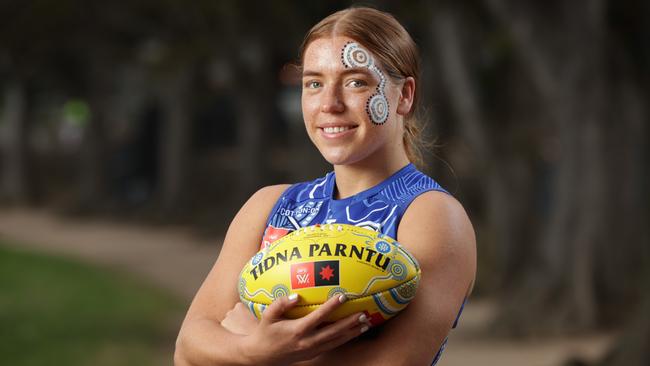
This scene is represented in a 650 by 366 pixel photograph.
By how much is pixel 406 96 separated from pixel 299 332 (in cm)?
68

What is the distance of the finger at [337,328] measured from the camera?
236cm

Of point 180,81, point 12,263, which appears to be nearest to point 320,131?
point 12,263

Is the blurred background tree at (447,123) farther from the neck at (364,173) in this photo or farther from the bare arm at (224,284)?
the bare arm at (224,284)

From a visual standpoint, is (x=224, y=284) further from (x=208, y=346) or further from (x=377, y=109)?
(x=377, y=109)

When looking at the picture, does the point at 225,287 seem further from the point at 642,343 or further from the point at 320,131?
the point at 642,343

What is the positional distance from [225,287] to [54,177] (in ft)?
129

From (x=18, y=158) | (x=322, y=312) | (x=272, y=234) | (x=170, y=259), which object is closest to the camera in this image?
(x=322, y=312)

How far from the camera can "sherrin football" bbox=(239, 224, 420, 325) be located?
7.80 feet

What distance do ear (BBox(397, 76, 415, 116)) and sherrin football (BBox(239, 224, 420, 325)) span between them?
0.38 m

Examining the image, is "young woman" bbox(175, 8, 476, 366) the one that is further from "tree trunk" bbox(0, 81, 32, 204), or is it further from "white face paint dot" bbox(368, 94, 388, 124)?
"tree trunk" bbox(0, 81, 32, 204)

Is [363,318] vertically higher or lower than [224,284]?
lower

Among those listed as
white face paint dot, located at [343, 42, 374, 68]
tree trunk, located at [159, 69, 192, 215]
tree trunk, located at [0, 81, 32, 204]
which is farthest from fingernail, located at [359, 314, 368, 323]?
tree trunk, located at [0, 81, 32, 204]

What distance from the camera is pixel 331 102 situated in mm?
2570

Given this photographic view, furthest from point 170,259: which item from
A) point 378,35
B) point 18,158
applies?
point 378,35
